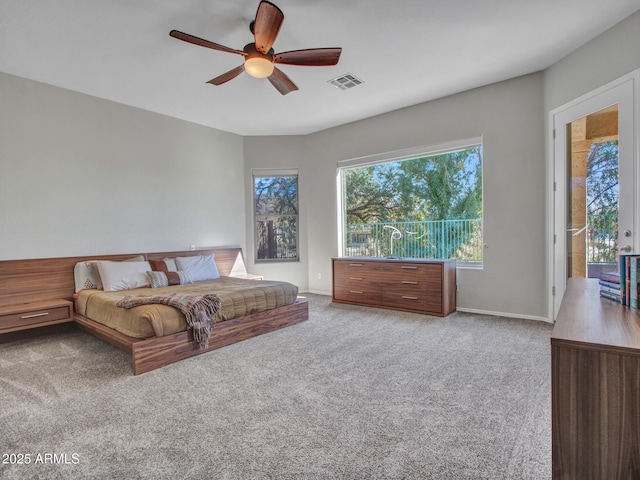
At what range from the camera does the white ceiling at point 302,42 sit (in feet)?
8.73

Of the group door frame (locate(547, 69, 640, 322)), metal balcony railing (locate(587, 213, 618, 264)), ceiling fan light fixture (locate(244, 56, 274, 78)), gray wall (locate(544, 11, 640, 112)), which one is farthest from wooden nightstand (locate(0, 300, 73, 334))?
gray wall (locate(544, 11, 640, 112))

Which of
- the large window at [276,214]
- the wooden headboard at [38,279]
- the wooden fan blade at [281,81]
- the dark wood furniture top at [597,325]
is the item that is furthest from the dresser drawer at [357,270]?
the dark wood furniture top at [597,325]

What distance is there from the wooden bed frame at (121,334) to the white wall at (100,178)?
154 millimetres

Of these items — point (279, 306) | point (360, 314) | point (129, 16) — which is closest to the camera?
point (129, 16)

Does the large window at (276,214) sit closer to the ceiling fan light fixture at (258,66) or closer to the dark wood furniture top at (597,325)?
the ceiling fan light fixture at (258,66)

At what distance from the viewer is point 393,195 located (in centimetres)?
546

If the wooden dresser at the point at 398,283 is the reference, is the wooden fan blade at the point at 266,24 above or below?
above

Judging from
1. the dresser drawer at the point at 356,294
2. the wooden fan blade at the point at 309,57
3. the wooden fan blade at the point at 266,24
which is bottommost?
the dresser drawer at the point at 356,294

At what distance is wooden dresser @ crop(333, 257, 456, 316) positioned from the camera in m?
4.25

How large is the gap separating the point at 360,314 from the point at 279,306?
1221 millimetres

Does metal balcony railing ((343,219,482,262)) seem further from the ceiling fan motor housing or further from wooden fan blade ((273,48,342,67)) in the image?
the ceiling fan motor housing

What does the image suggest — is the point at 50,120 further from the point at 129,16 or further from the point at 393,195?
the point at 393,195

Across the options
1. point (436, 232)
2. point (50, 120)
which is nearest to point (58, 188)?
point (50, 120)

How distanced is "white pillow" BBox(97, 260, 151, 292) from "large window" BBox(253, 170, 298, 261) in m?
2.29
